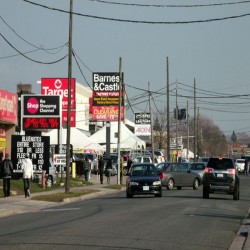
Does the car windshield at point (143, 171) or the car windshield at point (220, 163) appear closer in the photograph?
the car windshield at point (220, 163)

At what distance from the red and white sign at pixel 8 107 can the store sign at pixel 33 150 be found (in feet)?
5.90

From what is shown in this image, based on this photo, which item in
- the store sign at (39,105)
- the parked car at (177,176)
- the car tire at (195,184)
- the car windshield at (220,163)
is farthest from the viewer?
the store sign at (39,105)

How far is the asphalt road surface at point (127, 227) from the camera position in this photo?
46.8 feet

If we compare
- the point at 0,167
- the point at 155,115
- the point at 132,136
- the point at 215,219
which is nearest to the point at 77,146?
the point at 132,136

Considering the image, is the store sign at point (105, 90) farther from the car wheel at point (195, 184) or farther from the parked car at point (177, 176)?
the parked car at point (177, 176)

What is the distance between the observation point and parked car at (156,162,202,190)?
1590 inches

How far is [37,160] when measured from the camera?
37.9m

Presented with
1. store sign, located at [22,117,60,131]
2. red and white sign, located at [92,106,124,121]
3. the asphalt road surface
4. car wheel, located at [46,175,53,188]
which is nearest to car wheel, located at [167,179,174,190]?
car wheel, located at [46,175,53,188]

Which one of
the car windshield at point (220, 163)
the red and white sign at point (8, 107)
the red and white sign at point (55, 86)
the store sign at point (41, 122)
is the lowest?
the car windshield at point (220, 163)

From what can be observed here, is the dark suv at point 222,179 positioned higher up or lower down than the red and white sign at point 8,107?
lower down

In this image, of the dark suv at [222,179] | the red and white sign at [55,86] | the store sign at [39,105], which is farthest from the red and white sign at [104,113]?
the dark suv at [222,179]

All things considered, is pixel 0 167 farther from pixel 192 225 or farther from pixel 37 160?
pixel 192 225

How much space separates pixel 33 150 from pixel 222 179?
11173 millimetres

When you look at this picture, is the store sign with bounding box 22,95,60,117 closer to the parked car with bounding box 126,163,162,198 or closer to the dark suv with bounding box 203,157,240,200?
the parked car with bounding box 126,163,162,198
